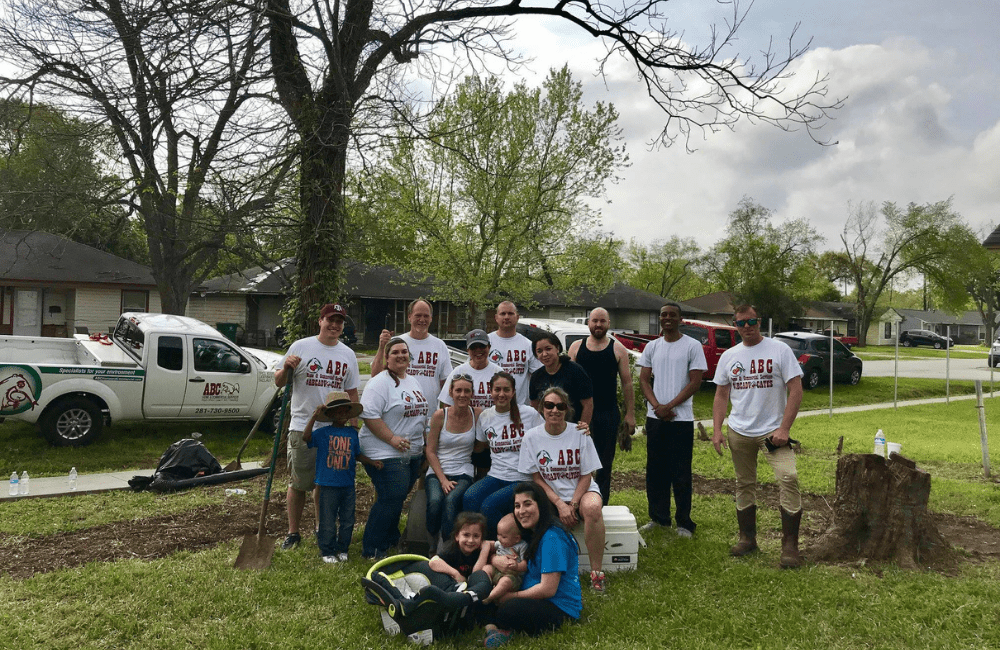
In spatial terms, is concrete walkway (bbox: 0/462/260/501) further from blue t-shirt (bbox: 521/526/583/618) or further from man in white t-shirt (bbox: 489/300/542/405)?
blue t-shirt (bbox: 521/526/583/618)

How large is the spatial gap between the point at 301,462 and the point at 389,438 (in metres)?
0.80

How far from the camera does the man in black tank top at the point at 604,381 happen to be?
6184mm

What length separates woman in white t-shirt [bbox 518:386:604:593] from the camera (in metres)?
4.96

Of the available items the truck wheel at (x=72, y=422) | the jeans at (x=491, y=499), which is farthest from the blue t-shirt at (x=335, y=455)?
the truck wheel at (x=72, y=422)

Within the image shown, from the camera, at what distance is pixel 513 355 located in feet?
20.4

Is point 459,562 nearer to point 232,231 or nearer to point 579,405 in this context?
point 579,405

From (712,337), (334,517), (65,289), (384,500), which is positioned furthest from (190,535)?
(65,289)

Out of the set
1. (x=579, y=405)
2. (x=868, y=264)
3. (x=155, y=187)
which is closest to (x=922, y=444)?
(x=579, y=405)

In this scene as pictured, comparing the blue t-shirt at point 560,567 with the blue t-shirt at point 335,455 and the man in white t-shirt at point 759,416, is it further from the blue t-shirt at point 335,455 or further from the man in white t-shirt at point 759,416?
the man in white t-shirt at point 759,416

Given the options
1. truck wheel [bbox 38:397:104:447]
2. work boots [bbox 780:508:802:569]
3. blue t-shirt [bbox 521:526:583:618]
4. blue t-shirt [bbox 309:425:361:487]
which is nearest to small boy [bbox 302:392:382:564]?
blue t-shirt [bbox 309:425:361:487]

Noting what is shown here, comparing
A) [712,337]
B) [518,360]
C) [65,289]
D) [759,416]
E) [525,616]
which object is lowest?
[525,616]

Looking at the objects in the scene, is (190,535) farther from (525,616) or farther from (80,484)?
(525,616)

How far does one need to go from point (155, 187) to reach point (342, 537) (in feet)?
20.8

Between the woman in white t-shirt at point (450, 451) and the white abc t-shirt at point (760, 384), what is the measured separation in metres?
2.11
